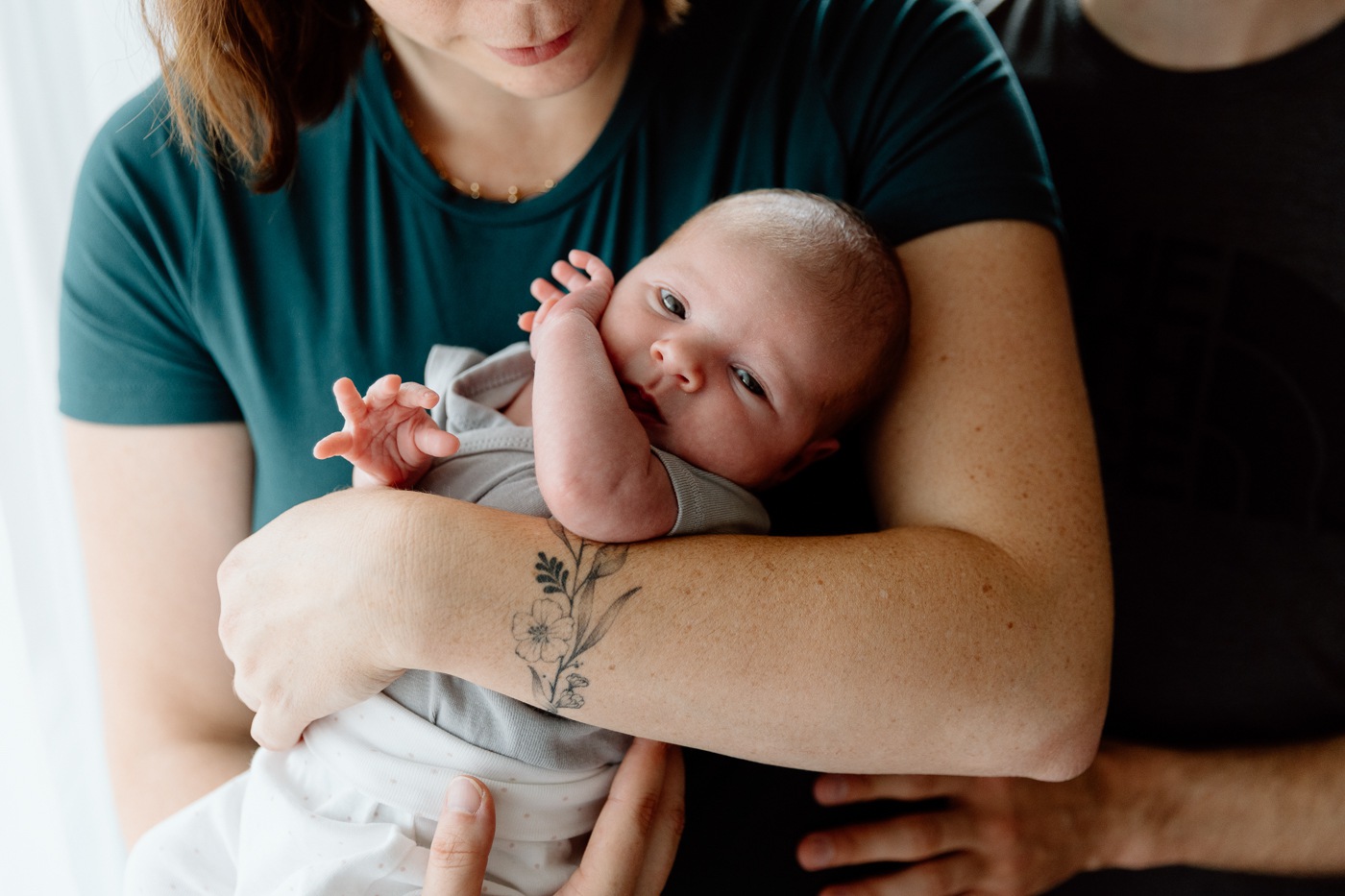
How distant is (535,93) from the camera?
1219mm

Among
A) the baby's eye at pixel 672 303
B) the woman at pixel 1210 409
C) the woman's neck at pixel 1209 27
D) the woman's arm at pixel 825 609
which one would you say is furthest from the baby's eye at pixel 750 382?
the woman's neck at pixel 1209 27

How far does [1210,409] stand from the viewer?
1530mm

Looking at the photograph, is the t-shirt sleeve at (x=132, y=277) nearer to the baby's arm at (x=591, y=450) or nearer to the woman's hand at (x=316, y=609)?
the woman's hand at (x=316, y=609)

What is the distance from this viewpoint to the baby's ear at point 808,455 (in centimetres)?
129

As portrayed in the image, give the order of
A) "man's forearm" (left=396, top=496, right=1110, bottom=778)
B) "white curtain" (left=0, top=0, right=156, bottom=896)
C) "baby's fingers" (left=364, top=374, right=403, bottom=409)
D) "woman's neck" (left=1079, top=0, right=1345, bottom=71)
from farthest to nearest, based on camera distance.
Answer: "white curtain" (left=0, top=0, right=156, bottom=896), "woman's neck" (left=1079, top=0, right=1345, bottom=71), "baby's fingers" (left=364, top=374, right=403, bottom=409), "man's forearm" (left=396, top=496, right=1110, bottom=778)

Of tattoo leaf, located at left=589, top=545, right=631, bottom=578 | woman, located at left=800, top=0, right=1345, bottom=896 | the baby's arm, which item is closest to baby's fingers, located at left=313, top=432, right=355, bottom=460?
the baby's arm

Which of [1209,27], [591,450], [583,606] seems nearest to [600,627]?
[583,606]

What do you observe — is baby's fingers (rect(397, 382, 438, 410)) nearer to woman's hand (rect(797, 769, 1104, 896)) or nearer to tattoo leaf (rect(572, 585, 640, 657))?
tattoo leaf (rect(572, 585, 640, 657))

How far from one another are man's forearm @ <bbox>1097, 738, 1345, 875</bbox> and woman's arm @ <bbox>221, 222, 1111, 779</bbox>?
469mm

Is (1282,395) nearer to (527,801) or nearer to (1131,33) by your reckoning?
(1131,33)

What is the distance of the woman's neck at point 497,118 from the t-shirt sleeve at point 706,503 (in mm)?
517

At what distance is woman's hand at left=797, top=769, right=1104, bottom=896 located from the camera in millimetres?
1355

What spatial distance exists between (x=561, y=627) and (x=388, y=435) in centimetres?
34

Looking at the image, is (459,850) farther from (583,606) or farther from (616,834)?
(583,606)
